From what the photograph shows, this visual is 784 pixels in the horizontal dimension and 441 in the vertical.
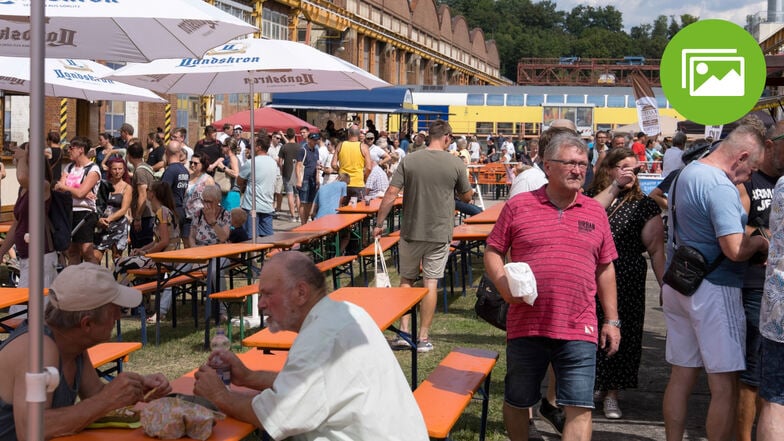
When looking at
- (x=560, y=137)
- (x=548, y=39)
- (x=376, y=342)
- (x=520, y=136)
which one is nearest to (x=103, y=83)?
(x=560, y=137)

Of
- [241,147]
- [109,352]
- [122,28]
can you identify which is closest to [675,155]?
[241,147]

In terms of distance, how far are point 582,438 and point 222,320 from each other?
17.6 ft

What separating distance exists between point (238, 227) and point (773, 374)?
6.61 m

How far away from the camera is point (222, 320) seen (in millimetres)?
9227

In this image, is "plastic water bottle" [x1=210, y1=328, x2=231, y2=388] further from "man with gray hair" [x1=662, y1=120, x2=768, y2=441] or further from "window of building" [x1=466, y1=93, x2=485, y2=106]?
"window of building" [x1=466, y1=93, x2=485, y2=106]

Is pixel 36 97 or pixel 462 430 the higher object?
pixel 36 97

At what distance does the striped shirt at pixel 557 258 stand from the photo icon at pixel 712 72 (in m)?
2.41

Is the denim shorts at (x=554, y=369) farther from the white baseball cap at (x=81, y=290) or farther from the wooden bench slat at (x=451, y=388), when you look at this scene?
the white baseball cap at (x=81, y=290)

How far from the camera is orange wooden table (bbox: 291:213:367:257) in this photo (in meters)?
11.3

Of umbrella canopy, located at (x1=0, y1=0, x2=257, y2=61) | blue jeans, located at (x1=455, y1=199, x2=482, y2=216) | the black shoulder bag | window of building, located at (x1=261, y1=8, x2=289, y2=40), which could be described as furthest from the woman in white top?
window of building, located at (x1=261, y1=8, x2=289, y2=40)

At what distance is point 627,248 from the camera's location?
593 centimetres

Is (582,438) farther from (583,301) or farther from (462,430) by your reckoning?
(462,430)

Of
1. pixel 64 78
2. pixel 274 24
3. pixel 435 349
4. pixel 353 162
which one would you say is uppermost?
pixel 274 24

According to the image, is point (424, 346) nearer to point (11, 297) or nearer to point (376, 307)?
point (376, 307)
